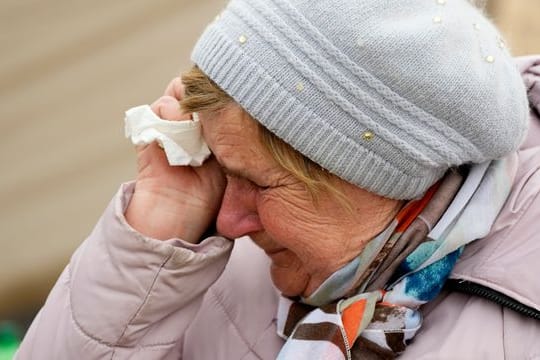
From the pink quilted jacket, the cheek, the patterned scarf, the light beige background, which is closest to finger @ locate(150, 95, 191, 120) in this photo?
the pink quilted jacket

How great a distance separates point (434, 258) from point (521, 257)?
0.59ft

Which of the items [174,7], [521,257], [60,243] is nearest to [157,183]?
[521,257]

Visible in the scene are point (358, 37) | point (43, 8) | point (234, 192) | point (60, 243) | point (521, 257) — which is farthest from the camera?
point (60, 243)

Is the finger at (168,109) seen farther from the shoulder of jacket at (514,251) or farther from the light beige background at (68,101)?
the light beige background at (68,101)

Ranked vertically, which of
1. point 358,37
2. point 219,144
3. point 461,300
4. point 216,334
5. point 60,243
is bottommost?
point 60,243

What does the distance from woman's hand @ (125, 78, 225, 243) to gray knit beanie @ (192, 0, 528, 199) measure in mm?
421

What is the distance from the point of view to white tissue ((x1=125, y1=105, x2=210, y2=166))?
2.15 meters

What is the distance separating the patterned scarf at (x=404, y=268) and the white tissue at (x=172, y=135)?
1.55ft

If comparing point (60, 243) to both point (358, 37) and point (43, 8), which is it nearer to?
point (43, 8)

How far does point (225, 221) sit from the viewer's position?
2117 millimetres

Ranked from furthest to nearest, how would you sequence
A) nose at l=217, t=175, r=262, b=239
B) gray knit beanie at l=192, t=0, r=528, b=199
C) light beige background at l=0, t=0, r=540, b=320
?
light beige background at l=0, t=0, r=540, b=320 → nose at l=217, t=175, r=262, b=239 → gray knit beanie at l=192, t=0, r=528, b=199

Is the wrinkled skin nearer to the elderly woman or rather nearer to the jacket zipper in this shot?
the elderly woman

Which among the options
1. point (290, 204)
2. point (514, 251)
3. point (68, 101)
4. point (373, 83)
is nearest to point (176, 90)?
point (290, 204)

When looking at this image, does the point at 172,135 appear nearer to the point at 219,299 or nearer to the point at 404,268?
the point at 219,299
